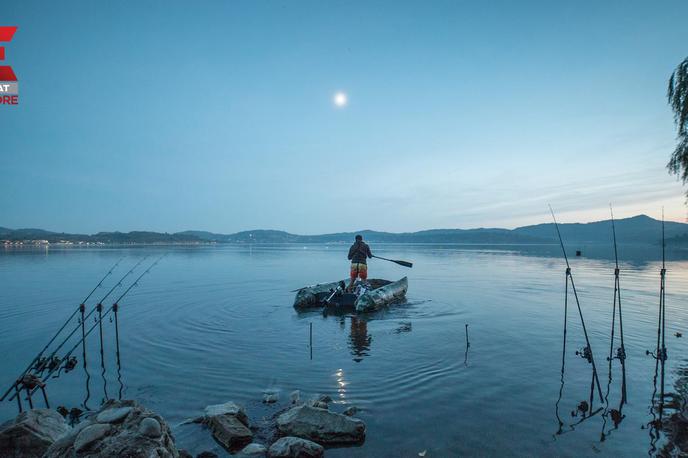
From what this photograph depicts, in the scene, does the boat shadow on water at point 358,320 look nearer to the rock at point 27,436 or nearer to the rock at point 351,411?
the rock at point 351,411

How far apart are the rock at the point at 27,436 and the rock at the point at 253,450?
9.06ft

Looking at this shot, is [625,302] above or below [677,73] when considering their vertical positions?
below

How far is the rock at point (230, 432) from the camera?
5.68m

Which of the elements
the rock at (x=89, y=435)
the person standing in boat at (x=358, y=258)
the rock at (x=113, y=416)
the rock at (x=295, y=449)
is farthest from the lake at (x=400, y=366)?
the person standing in boat at (x=358, y=258)

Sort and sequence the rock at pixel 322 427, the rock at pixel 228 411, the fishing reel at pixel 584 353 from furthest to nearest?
1. the fishing reel at pixel 584 353
2. the rock at pixel 228 411
3. the rock at pixel 322 427

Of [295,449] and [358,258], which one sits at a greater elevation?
[358,258]

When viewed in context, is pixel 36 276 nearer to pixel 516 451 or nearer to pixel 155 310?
pixel 155 310

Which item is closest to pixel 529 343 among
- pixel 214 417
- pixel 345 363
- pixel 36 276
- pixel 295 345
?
pixel 345 363

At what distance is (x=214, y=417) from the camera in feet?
20.1

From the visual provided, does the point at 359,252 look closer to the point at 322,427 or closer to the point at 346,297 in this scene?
the point at 346,297

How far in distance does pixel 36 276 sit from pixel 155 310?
938 inches

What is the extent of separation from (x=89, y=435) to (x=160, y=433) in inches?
32.0

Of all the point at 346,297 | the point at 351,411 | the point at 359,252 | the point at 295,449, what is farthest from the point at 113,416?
the point at 359,252

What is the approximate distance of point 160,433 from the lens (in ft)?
15.0
